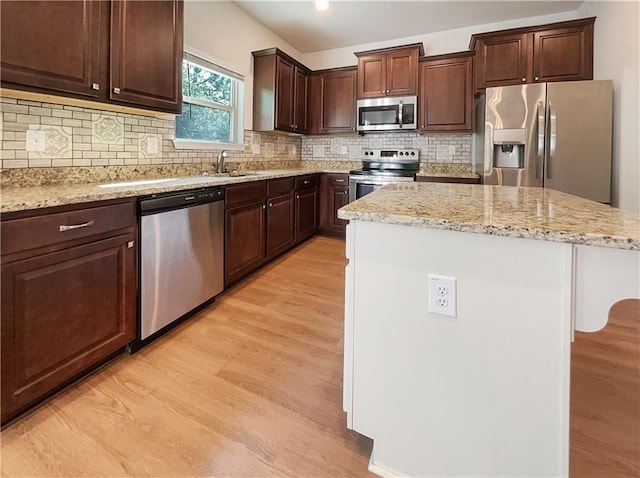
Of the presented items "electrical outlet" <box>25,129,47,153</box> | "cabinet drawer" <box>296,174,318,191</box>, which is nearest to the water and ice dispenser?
"cabinet drawer" <box>296,174,318,191</box>

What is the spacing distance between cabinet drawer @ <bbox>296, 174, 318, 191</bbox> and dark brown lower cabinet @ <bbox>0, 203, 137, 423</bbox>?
2.44 meters

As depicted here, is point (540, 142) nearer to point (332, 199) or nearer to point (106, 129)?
point (332, 199)

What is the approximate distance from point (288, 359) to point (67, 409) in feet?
3.29

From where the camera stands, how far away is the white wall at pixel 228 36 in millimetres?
3078

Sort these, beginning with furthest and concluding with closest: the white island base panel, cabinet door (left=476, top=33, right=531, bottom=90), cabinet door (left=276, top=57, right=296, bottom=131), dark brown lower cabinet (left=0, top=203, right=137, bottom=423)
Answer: cabinet door (left=276, top=57, right=296, bottom=131)
cabinet door (left=476, top=33, right=531, bottom=90)
dark brown lower cabinet (left=0, top=203, right=137, bottom=423)
the white island base panel

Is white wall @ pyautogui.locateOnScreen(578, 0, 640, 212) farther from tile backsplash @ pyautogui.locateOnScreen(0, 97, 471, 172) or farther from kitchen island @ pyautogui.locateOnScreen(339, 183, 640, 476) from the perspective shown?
tile backsplash @ pyautogui.locateOnScreen(0, 97, 471, 172)

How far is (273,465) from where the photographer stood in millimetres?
1220

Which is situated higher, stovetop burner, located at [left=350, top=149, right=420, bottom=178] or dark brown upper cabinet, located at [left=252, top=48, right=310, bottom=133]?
dark brown upper cabinet, located at [left=252, top=48, right=310, bottom=133]

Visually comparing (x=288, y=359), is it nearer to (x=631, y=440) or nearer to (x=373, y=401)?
(x=373, y=401)

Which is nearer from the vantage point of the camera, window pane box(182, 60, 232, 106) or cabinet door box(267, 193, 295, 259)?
window pane box(182, 60, 232, 106)

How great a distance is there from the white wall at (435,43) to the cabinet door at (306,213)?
2.03 meters

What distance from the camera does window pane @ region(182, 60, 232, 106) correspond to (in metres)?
3.12

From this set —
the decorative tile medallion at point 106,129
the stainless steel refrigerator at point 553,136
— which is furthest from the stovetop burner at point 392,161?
the decorative tile medallion at point 106,129

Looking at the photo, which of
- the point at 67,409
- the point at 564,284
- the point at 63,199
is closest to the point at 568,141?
the point at 564,284
